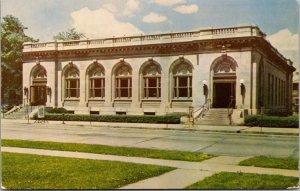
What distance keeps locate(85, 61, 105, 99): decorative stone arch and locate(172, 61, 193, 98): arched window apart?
11.1 feet

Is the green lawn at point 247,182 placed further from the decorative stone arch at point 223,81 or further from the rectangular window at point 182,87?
the rectangular window at point 182,87

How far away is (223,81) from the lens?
59.2ft

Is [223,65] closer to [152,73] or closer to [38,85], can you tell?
[152,73]

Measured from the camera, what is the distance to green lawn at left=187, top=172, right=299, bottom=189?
8430mm

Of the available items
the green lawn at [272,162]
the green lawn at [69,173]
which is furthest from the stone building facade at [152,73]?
the green lawn at [69,173]

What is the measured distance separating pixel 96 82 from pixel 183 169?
10.7 metres

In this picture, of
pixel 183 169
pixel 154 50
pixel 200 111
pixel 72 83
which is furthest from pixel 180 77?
pixel 183 169

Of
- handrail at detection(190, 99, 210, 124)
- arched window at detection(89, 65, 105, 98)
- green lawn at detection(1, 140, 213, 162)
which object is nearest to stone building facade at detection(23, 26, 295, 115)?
arched window at detection(89, 65, 105, 98)

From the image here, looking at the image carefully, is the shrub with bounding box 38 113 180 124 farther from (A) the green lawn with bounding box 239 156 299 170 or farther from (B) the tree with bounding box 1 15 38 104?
(A) the green lawn with bounding box 239 156 299 170

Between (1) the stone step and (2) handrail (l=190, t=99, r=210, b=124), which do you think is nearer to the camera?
(1) the stone step

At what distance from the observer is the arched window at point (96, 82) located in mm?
17731

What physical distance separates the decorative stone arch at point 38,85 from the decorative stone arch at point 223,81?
678cm

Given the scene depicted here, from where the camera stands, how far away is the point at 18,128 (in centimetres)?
1464

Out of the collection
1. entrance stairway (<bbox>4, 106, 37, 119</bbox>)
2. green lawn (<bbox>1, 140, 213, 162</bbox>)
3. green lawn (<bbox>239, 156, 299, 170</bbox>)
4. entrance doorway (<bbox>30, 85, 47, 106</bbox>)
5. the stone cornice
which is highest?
the stone cornice
